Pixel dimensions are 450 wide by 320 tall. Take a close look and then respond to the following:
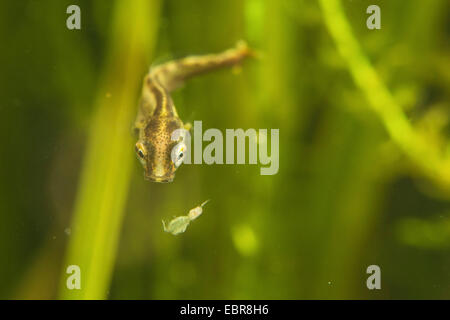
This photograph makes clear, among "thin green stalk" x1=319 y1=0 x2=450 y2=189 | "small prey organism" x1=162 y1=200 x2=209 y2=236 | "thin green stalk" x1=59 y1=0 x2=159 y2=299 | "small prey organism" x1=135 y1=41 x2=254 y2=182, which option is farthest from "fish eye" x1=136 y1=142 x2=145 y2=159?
"thin green stalk" x1=319 y1=0 x2=450 y2=189

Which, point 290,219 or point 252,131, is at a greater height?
point 252,131

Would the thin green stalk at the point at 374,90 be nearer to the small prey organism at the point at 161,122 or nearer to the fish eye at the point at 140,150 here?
the small prey organism at the point at 161,122

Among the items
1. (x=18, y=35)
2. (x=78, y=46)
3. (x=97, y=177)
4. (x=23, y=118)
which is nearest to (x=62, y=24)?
(x=78, y=46)

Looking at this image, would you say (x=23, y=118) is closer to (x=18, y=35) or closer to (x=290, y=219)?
(x=18, y=35)

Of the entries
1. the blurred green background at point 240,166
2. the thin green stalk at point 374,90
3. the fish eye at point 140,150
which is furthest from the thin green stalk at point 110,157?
the thin green stalk at point 374,90

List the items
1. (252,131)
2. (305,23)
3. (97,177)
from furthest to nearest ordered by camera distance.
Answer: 1. (305,23)
2. (252,131)
3. (97,177)

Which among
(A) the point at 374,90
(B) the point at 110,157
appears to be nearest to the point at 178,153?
(B) the point at 110,157

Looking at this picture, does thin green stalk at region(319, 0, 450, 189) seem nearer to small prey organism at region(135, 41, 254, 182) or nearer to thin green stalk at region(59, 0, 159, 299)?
small prey organism at region(135, 41, 254, 182)
